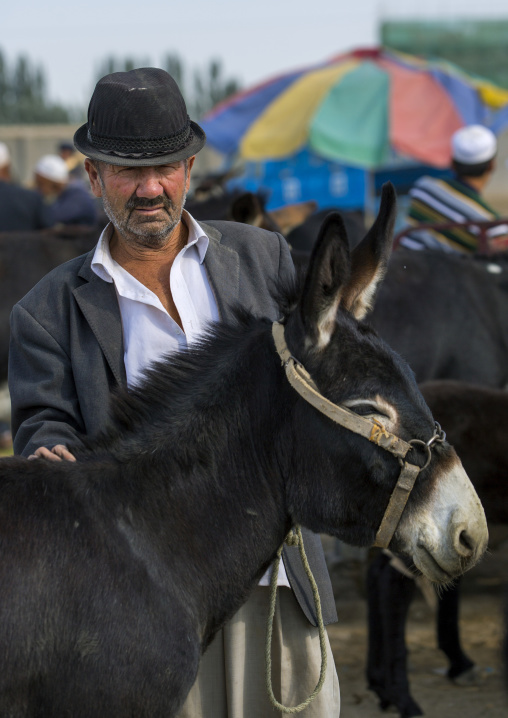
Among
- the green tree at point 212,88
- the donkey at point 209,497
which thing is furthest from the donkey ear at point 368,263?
the green tree at point 212,88

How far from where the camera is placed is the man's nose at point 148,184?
249cm

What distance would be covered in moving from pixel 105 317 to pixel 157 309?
151 mm

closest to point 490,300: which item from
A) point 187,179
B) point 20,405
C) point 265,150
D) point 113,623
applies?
point 187,179

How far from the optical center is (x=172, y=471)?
2.19 metres

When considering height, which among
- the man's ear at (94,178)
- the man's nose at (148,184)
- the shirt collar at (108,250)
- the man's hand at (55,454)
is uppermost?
the man's nose at (148,184)

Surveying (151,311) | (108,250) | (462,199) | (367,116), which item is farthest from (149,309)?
(367,116)

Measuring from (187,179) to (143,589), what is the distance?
1247mm

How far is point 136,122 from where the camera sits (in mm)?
2410

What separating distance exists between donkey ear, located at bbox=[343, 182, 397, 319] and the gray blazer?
0.31 metres

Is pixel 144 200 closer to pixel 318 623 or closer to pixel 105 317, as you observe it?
pixel 105 317

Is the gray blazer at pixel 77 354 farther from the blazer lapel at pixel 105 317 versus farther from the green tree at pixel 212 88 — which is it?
the green tree at pixel 212 88

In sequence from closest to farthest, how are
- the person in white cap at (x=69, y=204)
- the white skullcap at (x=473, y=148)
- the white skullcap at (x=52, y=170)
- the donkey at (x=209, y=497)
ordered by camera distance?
1. the donkey at (x=209, y=497)
2. the white skullcap at (x=473, y=148)
3. the person in white cap at (x=69, y=204)
4. the white skullcap at (x=52, y=170)

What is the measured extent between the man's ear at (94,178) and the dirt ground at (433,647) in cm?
289

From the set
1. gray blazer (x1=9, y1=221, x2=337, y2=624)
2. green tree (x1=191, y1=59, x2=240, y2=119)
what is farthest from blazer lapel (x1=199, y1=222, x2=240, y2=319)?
green tree (x1=191, y1=59, x2=240, y2=119)
